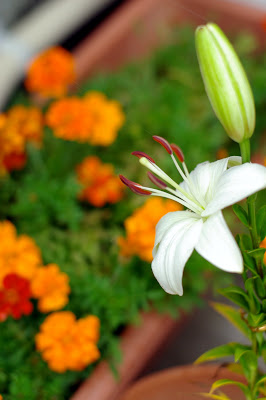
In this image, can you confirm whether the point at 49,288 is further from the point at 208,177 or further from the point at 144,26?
the point at 144,26

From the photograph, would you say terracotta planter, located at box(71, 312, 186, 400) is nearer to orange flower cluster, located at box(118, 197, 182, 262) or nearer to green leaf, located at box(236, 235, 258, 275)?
orange flower cluster, located at box(118, 197, 182, 262)

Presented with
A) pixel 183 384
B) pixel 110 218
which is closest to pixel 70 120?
pixel 110 218

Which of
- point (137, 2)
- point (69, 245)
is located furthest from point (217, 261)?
point (137, 2)

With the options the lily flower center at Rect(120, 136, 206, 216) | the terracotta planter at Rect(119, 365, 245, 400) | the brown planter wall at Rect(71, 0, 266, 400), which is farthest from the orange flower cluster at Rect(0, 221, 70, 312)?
the brown planter wall at Rect(71, 0, 266, 400)

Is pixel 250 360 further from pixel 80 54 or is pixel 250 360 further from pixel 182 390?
pixel 80 54

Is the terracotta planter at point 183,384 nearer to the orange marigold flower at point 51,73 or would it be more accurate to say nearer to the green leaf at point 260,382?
the green leaf at point 260,382

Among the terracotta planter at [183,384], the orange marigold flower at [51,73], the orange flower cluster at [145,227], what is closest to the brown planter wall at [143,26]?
the orange marigold flower at [51,73]
